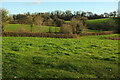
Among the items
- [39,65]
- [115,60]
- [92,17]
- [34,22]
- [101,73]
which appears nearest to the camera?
[101,73]

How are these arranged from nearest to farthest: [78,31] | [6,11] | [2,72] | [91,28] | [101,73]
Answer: [2,72], [101,73], [6,11], [78,31], [91,28]

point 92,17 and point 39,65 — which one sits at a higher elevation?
point 92,17

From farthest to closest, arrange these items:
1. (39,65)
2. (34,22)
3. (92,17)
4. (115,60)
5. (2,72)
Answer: (92,17)
(34,22)
(115,60)
(39,65)
(2,72)

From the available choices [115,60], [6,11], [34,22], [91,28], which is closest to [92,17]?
[91,28]

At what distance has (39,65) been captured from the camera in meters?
9.99

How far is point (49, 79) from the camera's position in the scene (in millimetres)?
8133

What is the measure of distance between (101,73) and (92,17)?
339ft

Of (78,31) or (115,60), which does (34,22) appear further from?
(115,60)

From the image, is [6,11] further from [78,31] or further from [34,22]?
[78,31]

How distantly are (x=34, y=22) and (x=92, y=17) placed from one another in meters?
58.5

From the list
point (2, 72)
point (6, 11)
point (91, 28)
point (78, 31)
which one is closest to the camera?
point (2, 72)

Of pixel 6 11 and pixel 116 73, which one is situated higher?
pixel 6 11

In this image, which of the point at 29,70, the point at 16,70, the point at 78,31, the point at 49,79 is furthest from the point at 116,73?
the point at 78,31

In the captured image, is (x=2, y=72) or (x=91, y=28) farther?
(x=91, y=28)
